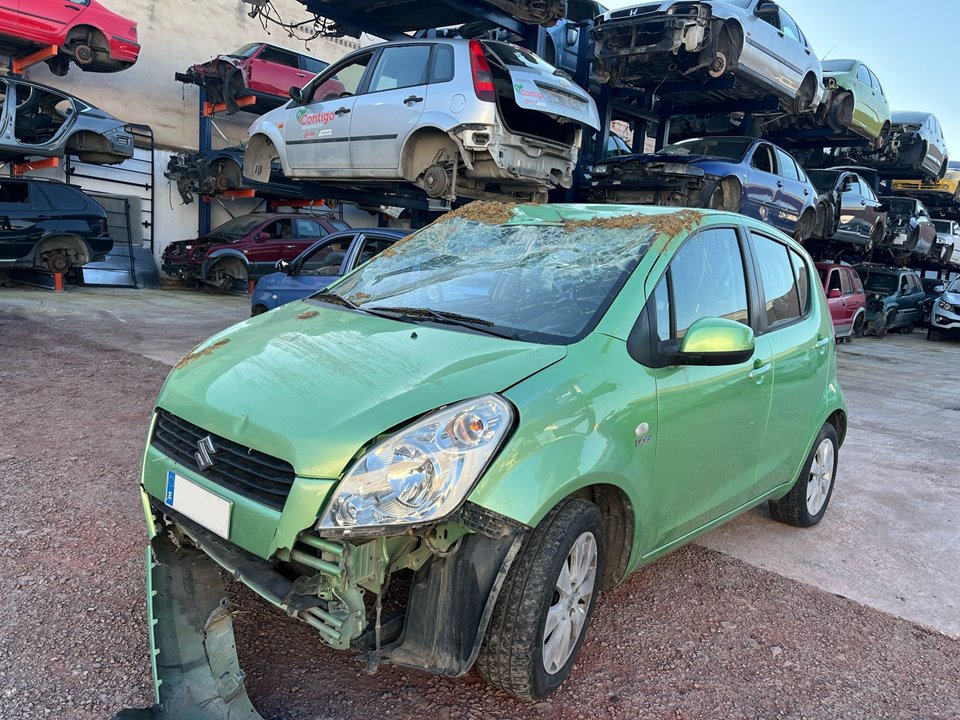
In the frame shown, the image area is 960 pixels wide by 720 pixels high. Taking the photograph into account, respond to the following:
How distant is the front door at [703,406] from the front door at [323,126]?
588 centimetres

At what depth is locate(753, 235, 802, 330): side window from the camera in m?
3.45

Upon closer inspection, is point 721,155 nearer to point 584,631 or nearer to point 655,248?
point 655,248

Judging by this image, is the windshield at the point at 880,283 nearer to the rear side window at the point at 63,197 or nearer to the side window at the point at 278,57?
the side window at the point at 278,57

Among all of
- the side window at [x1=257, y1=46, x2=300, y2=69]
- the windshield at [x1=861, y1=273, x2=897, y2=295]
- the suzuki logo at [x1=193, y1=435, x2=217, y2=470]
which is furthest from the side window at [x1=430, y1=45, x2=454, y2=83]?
the windshield at [x1=861, y1=273, x2=897, y2=295]

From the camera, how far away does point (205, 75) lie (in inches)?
609

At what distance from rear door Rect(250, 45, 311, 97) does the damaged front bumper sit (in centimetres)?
1495

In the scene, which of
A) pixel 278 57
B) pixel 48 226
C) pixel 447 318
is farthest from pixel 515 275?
pixel 278 57

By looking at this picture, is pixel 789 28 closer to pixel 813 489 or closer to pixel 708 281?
pixel 813 489

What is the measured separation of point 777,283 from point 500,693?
2.38m

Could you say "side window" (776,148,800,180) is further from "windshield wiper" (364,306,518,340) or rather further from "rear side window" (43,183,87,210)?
→ "rear side window" (43,183,87,210)

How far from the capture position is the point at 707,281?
3.04 m

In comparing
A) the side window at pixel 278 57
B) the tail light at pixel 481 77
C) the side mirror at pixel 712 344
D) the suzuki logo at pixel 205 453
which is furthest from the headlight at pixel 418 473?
the side window at pixel 278 57

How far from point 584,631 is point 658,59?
31.4 ft

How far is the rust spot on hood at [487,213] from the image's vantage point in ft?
11.3
